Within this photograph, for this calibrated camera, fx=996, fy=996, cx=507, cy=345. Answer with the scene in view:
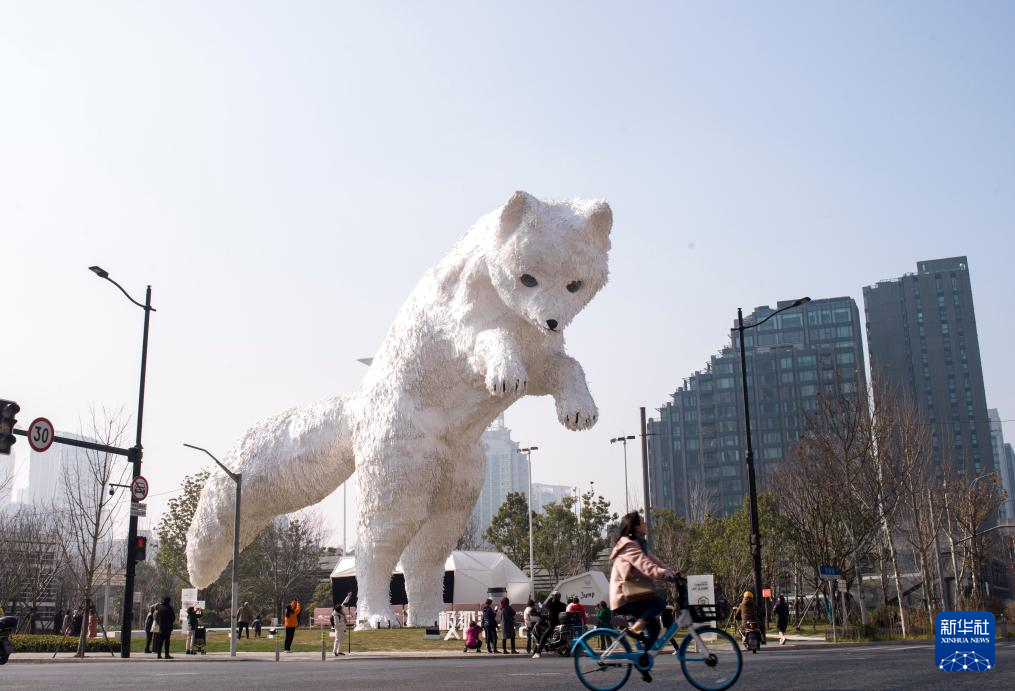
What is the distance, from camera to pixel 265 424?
2016cm

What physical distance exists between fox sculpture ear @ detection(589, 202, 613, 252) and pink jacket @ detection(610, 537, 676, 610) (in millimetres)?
10146

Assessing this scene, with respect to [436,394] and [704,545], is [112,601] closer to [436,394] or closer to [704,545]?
[704,545]

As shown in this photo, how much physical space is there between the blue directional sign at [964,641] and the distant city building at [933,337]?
4840 inches

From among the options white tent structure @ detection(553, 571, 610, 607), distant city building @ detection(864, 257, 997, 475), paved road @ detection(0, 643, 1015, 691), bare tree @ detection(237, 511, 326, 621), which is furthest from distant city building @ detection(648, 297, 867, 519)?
paved road @ detection(0, 643, 1015, 691)

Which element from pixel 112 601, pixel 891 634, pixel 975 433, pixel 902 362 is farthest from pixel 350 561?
pixel 902 362

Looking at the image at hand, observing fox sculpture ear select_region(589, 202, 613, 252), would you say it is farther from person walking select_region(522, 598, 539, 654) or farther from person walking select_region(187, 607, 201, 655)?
person walking select_region(187, 607, 201, 655)

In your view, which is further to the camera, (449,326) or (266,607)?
(266,607)

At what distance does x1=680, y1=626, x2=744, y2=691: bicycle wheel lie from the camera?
6.95 m

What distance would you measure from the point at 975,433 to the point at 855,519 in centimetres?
10167

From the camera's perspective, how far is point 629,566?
6984mm

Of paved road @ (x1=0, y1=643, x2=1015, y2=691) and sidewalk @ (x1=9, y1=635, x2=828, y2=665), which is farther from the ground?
paved road @ (x1=0, y1=643, x2=1015, y2=691)

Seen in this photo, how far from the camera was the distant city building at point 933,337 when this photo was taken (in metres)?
129

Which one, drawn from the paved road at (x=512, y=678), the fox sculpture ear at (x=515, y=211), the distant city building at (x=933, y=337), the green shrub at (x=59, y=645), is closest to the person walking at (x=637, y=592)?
the paved road at (x=512, y=678)

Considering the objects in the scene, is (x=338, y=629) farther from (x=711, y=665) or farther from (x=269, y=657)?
(x=711, y=665)
